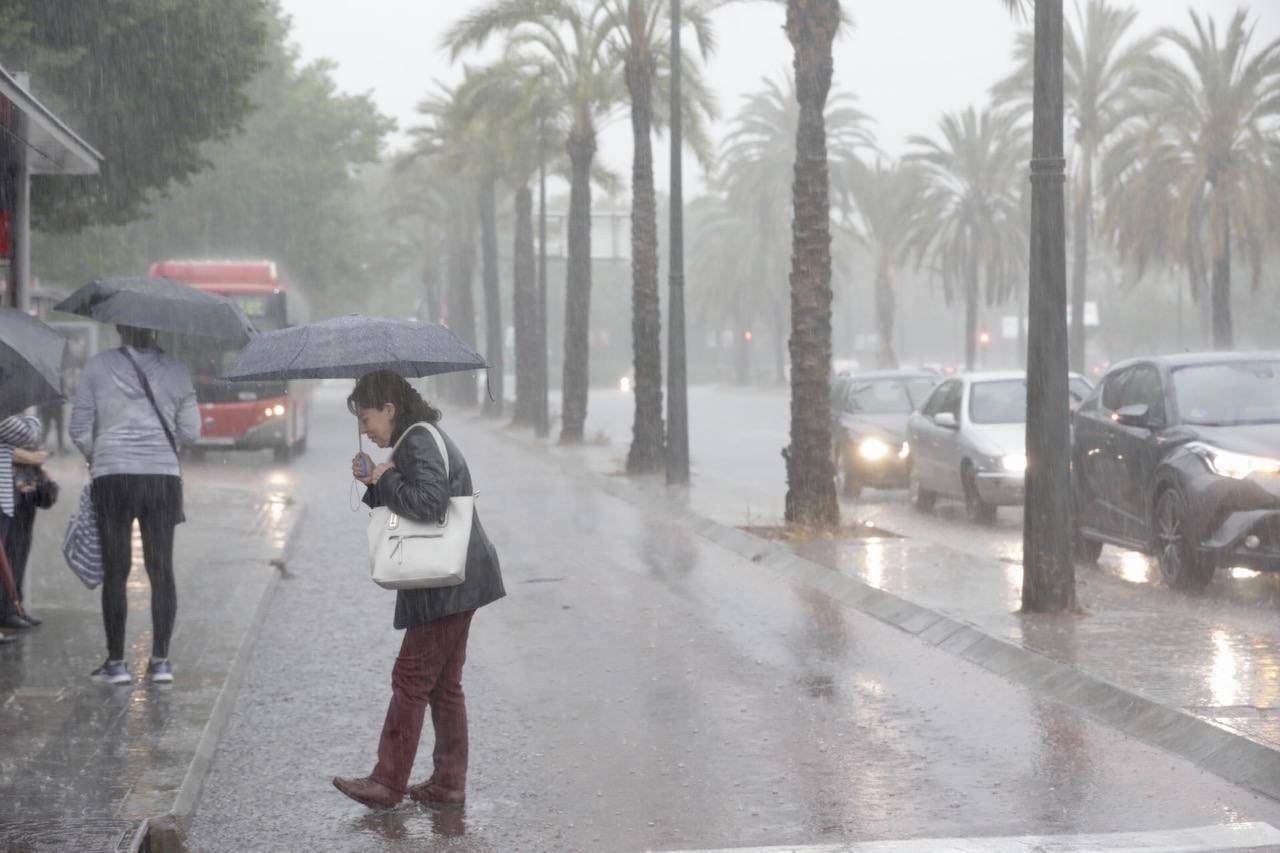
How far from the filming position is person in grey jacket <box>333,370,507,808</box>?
21.5 ft

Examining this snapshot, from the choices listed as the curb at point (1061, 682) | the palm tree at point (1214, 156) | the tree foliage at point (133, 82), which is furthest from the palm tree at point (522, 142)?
the curb at point (1061, 682)

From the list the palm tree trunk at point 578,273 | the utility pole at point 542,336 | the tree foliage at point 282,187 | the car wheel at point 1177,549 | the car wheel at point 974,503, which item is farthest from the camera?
the tree foliage at point 282,187

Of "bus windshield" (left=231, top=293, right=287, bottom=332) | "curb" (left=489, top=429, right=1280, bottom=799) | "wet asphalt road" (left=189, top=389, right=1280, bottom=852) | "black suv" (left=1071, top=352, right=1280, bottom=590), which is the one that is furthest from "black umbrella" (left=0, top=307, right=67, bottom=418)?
"bus windshield" (left=231, top=293, right=287, bottom=332)

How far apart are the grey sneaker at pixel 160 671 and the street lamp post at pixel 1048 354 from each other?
5.03 meters

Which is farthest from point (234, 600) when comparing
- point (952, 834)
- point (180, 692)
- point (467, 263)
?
point (467, 263)

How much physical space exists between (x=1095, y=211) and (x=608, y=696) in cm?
4354

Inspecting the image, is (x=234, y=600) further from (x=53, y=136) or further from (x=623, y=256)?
(x=623, y=256)

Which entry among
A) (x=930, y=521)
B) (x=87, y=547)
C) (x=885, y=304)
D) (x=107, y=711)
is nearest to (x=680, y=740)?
(x=107, y=711)

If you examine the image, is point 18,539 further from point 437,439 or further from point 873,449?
point 873,449

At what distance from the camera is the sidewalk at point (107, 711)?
6391mm

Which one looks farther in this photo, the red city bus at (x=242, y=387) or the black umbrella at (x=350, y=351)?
the red city bus at (x=242, y=387)

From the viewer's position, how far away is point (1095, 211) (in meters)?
50.2

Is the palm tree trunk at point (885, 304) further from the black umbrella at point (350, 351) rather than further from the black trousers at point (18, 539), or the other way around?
the black umbrella at point (350, 351)

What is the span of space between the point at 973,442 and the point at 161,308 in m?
11.4
